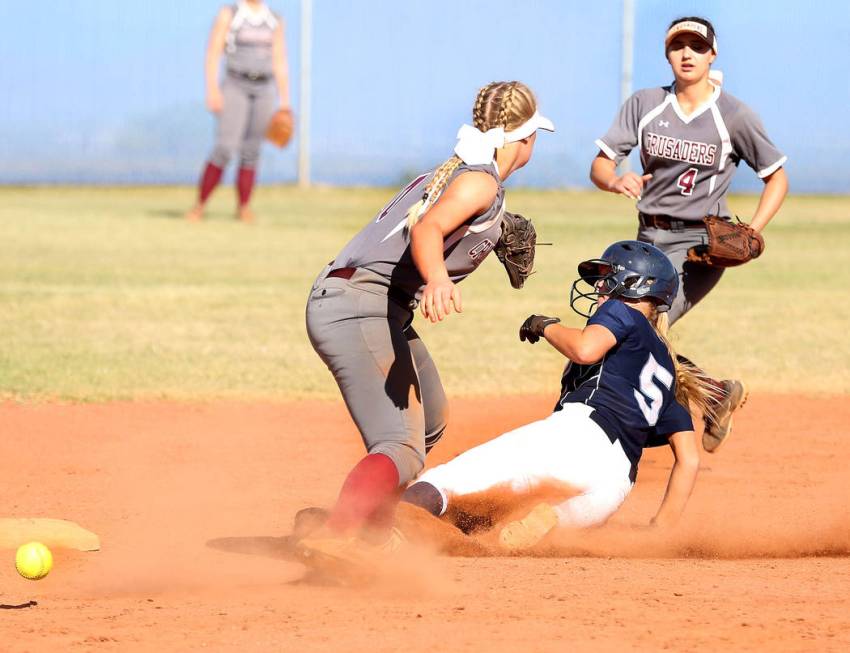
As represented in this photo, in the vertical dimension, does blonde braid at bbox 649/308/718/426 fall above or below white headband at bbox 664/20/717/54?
below

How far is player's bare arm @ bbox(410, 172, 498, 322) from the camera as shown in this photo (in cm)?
391

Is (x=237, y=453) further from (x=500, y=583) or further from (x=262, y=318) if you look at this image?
(x=262, y=318)

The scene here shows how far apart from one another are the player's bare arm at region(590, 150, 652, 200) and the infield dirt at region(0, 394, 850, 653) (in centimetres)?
131

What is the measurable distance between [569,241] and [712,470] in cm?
1106

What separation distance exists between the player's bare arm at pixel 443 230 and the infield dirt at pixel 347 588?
785 mm

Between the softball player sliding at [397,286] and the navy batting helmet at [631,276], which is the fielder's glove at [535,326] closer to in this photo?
the navy batting helmet at [631,276]

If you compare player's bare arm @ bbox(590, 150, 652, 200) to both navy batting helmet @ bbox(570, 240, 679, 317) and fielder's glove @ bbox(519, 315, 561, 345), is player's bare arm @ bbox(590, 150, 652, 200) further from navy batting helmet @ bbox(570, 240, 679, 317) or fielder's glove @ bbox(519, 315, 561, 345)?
fielder's glove @ bbox(519, 315, 561, 345)

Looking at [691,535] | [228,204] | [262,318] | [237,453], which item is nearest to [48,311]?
[262,318]

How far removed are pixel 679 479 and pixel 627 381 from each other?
523mm

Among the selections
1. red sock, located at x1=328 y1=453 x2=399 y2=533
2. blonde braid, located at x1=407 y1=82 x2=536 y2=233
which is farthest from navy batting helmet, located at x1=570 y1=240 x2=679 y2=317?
red sock, located at x1=328 y1=453 x2=399 y2=533

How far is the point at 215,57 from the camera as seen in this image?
55.1ft

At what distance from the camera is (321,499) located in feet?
18.9

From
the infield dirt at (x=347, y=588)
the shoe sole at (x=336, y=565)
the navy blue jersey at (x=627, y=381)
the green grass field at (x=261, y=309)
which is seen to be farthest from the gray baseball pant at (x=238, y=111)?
the shoe sole at (x=336, y=565)

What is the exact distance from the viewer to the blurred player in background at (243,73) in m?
17.0
